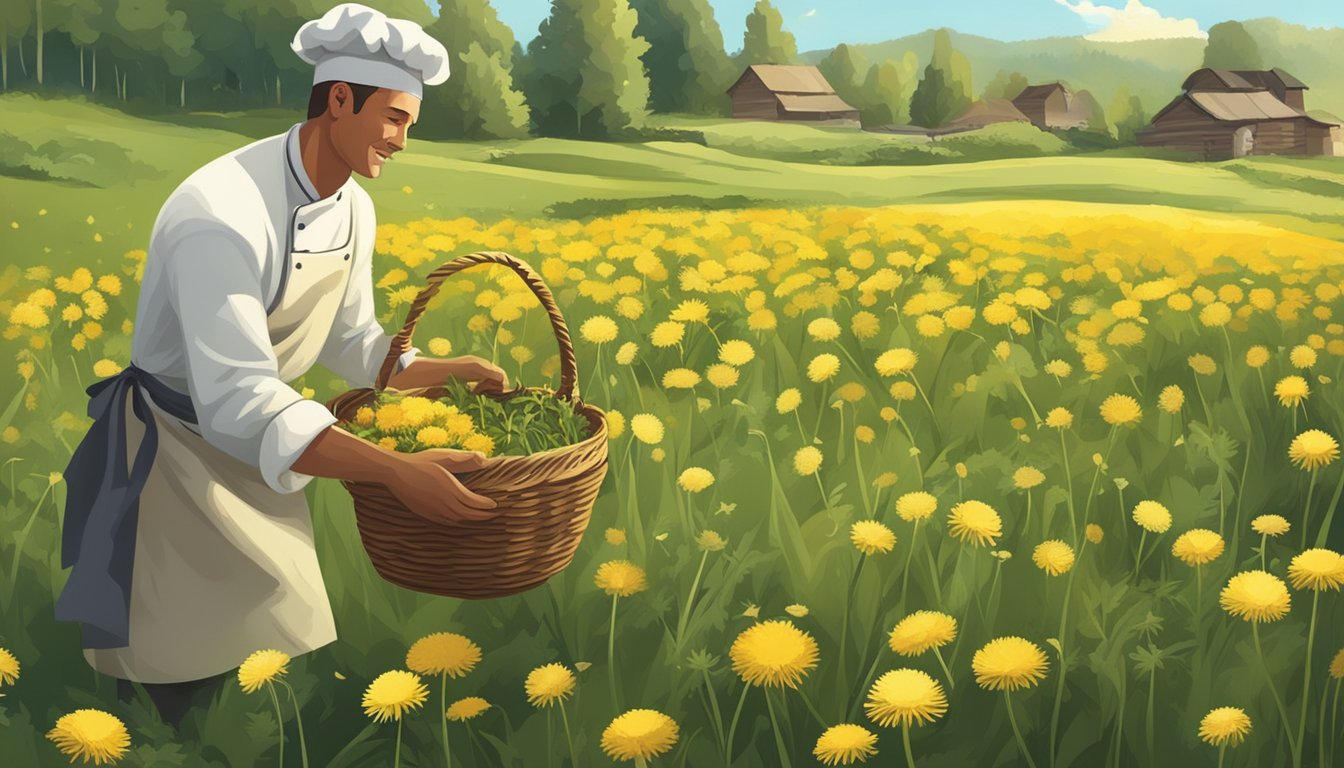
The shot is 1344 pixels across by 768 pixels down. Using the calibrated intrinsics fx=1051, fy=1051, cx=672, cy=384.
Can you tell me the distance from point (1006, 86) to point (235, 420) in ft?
16.3

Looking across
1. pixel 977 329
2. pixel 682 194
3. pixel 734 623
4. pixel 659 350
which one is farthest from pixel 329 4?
pixel 734 623

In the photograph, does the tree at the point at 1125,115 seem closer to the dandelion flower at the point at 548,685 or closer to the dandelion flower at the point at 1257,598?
the dandelion flower at the point at 1257,598

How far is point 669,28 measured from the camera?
Result: 236 inches

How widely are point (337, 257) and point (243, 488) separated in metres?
0.42

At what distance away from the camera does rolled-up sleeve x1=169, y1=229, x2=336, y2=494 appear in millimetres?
1508

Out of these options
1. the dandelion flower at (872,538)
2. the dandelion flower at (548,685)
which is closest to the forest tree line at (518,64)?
the dandelion flower at (872,538)

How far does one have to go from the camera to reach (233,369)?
59.9 inches

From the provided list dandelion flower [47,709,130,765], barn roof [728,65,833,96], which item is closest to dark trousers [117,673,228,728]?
dandelion flower [47,709,130,765]

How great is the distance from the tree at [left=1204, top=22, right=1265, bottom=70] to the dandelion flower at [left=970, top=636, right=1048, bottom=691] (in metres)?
4.65

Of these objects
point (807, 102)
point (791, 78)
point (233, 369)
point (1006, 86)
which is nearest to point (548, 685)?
point (233, 369)

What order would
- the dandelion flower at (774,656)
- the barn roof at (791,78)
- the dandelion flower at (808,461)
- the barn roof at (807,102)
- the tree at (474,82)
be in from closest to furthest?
the dandelion flower at (774,656), the dandelion flower at (808,461), the tree at (474,82), the barn roof at (791,78), the barn roof at (807,102)

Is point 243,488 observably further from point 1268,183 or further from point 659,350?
point 1268,183

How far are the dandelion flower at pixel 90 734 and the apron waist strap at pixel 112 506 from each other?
29cm

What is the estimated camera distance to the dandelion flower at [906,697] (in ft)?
4.29
